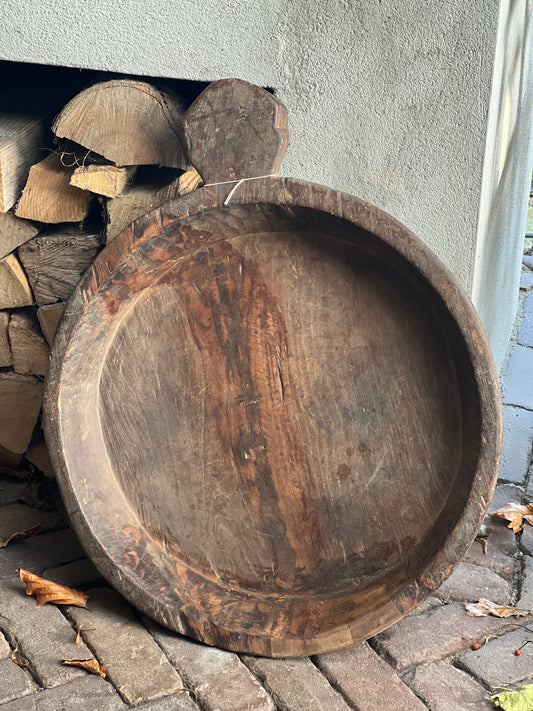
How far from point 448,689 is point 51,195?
5.13 feet

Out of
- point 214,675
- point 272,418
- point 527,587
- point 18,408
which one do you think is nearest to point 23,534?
point 18,408

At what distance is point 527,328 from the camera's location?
4121 mm

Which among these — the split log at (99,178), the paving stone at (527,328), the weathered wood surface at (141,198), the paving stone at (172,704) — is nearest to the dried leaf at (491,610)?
the paving stone at (172,704)

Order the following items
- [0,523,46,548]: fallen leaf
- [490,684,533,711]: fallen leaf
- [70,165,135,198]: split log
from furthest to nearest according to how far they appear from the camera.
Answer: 1. [0,523,46,548]: fallen leaf
2. [70,165,135,198]: split log
3. [490,684,533,711]: fallen leaf

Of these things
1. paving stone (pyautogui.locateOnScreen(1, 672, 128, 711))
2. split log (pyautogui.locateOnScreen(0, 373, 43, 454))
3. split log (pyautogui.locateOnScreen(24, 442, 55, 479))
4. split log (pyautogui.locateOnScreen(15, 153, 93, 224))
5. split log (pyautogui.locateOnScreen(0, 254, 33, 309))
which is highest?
split log (pyautogui.locateOnScreen(15, 153, 93, 224))

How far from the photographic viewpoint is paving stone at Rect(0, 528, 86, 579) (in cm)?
205

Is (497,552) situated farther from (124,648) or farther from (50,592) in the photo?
(50,592)

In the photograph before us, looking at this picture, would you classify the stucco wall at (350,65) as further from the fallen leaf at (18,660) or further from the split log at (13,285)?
the fallen leaf at (18,660)

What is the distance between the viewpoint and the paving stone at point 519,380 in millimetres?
3236

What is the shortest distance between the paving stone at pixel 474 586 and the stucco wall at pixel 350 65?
845 millimetres

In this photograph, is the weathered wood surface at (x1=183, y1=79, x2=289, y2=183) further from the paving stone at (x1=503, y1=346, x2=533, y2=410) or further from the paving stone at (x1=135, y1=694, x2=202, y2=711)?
the paving stone at (x1=503, y1=346, x2=533, y2=410)

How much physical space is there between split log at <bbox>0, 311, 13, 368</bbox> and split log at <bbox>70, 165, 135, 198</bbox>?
52 cm

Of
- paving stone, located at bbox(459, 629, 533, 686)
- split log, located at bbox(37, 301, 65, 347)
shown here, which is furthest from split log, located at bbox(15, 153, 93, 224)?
paving stone, located at bbox(459, 629, 533, 686)

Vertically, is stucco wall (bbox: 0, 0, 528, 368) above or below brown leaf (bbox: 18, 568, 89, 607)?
above
